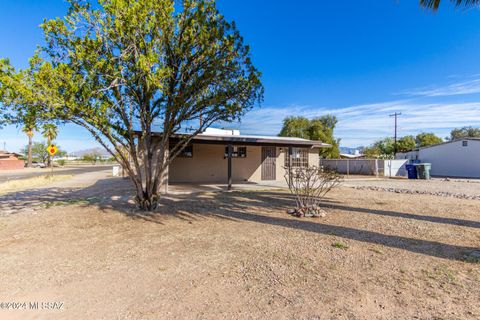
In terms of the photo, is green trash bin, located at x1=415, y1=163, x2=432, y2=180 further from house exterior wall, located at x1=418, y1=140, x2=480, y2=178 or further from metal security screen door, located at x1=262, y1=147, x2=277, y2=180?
metal security screen door, located at x1=262, y1=147, x2=277, y2=180

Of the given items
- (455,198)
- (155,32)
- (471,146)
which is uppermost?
(155,32)

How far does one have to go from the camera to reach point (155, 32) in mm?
6176

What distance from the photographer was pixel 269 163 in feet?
52.8

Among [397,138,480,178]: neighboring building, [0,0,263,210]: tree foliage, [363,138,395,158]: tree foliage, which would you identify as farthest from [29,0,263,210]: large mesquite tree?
[363,138,395,158]: tree foliage

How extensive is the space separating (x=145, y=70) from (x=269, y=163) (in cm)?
1168

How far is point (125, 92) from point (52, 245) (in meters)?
3.98

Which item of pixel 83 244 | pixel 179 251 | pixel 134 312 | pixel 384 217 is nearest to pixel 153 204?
pixel 83 244

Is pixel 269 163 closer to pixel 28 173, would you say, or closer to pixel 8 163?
pixel 28 173

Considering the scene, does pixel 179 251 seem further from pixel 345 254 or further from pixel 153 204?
pixel 153 204

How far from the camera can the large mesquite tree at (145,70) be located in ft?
18.1

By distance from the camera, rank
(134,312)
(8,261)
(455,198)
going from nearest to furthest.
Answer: (134,312) → (8,261) → (455,198)

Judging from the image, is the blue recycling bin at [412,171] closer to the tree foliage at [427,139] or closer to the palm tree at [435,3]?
the palm tree at [435,3]

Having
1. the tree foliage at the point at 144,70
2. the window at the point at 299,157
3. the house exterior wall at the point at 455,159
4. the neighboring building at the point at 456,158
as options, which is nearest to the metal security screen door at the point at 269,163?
the window at the point at 299,157

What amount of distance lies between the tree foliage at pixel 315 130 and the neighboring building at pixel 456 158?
10020mm
